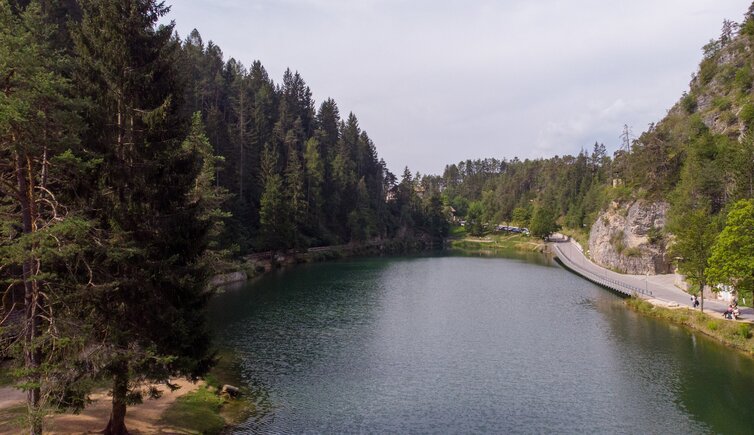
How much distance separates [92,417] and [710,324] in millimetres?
44075

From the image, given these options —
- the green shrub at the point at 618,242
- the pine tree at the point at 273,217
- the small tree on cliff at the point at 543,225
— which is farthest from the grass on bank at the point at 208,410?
the small tree on cliff at the point at 543,225

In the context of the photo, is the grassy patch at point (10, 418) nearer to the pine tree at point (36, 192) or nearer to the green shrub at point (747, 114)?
the pine tree at point (36, 192)

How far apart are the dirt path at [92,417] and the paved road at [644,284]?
1728 inches

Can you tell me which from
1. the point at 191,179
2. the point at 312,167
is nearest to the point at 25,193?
the point at 191,179

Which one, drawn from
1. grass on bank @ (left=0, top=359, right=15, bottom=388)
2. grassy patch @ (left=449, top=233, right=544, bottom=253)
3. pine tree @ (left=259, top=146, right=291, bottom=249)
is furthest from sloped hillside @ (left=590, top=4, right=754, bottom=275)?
pine tree @ (left=259, top=146, right=291, bottom=249)

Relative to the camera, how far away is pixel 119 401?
19391 millimetres

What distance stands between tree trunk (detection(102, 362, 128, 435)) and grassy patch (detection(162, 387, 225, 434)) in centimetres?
266

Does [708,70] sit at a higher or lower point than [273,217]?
higher

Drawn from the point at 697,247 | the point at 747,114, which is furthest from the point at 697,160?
the point at 697,247

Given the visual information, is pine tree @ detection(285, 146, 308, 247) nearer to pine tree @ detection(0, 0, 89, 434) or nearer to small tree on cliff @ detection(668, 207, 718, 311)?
small tree on cliff @ detection(668, 207, 718, 311)

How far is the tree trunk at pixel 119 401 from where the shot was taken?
61.2 feet

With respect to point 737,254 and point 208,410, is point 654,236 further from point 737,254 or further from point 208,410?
point 208,410

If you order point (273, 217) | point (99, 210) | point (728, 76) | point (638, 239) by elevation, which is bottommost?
point (638, 239)

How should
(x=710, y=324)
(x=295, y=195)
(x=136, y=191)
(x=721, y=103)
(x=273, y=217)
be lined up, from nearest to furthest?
(x=136, y=191), (x=710, y=324), (x=721, y=103), (x=273, y=217), (x=295, y=195)
